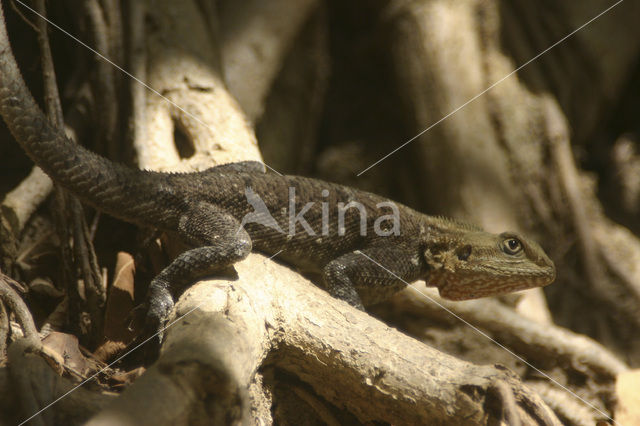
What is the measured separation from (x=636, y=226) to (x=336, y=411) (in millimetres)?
5521

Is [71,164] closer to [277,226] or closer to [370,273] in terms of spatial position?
[277,226]

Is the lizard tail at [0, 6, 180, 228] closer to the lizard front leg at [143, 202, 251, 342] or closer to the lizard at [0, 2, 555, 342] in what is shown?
the lizard at [0, 2, 555, 342]

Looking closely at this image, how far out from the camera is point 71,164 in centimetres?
315

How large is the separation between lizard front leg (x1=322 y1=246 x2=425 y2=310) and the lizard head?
0.69 feet

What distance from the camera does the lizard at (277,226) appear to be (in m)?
3.11

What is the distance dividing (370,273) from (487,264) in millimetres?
Answer: 956

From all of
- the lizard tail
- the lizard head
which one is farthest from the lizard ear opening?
the lizard tail

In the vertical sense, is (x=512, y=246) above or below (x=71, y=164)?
above

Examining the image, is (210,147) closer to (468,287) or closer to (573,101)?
(468,287)

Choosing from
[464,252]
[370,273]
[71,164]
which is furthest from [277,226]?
[464,252]

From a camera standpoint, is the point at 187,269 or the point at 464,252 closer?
the point at 187,269

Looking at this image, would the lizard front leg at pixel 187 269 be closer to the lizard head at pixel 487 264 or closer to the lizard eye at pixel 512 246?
the lizard head at pixel 487 264

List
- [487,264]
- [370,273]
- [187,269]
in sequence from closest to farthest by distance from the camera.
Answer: [187,269] → [370,273] → [487,264]

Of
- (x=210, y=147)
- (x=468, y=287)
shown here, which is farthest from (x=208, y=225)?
(x=468, y=287)
